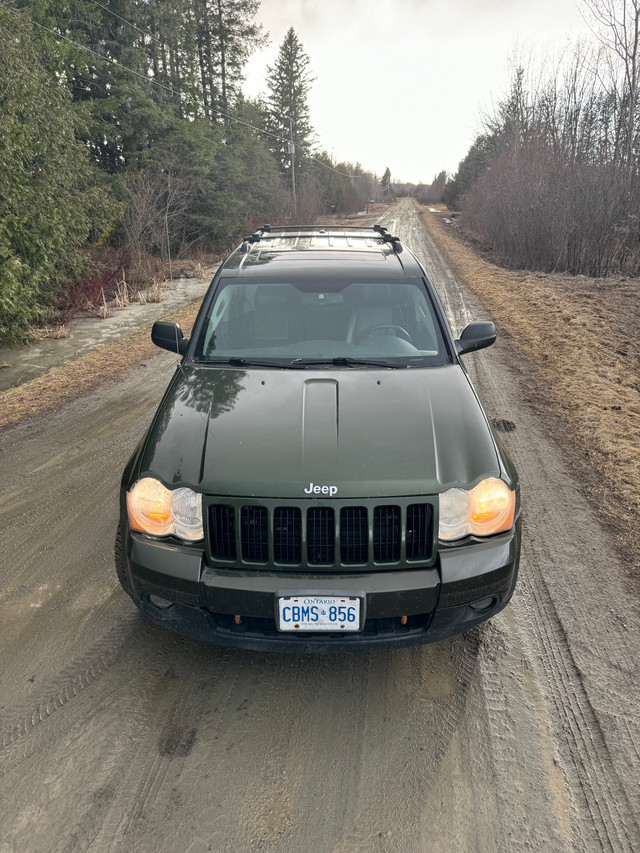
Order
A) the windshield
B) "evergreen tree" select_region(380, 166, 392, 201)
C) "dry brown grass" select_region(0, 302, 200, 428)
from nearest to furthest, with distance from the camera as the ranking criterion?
the windshield → "dry brown grass" select_region(0, 302, 200, 428) → "evergreen tree" select_region(380, 166, 392, 201)

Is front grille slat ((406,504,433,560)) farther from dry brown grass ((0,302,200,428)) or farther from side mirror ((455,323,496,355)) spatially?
dry brown grass ((0,302,200,428))

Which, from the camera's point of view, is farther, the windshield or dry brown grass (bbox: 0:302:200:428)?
dry brown grass (bbox: 0:302:200:428)

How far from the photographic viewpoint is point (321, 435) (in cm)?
268

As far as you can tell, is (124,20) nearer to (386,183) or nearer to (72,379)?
(72,379)

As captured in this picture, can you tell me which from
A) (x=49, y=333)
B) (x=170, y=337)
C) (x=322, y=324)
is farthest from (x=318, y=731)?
(x=49, y=333)

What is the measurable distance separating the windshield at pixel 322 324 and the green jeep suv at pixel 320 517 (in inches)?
18.5

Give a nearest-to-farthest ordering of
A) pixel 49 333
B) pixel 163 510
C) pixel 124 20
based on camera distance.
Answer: pixel 163 510
pixel 49 333
pixel 124 20

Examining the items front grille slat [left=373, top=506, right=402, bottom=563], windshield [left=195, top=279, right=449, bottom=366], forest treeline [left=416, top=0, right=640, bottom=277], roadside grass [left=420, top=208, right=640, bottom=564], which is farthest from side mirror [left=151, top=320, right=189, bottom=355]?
forest treeline [left=416, top=0, right=640, bottom=277]

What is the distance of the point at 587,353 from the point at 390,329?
6.40 metres

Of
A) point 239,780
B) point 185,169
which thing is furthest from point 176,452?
point 185,169

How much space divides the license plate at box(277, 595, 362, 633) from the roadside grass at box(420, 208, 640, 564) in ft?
8.82

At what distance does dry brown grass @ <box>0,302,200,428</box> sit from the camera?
7.07m

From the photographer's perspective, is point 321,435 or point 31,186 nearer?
point 321,435

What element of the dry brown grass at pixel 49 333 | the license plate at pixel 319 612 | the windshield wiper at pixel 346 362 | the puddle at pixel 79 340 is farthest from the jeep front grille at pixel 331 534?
the dry brown grass at pixel 49 333
